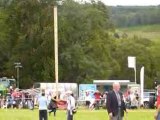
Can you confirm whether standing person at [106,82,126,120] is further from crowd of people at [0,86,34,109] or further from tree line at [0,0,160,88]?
tree line at [0,0,160,88]

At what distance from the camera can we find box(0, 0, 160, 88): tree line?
7769cm

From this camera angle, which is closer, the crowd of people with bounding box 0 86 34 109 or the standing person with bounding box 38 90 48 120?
the standing person with bounding box 38 90 48 120

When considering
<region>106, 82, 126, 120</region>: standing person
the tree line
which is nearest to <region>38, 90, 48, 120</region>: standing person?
<region>106, 82, 126, 120</region>: standing person

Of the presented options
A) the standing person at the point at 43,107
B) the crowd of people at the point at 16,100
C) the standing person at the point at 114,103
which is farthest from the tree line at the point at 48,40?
the standing person at the point at 114,103

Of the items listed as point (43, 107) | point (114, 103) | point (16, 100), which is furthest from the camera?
point (16, 100)

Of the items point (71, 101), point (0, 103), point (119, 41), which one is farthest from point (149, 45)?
point (71, 101)

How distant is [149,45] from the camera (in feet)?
448

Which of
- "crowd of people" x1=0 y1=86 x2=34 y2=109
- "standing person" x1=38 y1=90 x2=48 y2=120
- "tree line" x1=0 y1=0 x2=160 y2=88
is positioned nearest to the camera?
"standing person" x1=38 y1=90 x2=48 y2=120

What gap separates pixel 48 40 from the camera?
76.1 metres

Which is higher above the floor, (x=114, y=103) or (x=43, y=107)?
(x=114, y=103)

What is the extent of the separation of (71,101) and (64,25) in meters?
53.0

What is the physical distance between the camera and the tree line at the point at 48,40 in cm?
7769

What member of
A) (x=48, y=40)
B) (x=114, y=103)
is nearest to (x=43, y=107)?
(x=114, y=103)

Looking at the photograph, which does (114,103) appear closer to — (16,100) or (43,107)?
(43,107)
